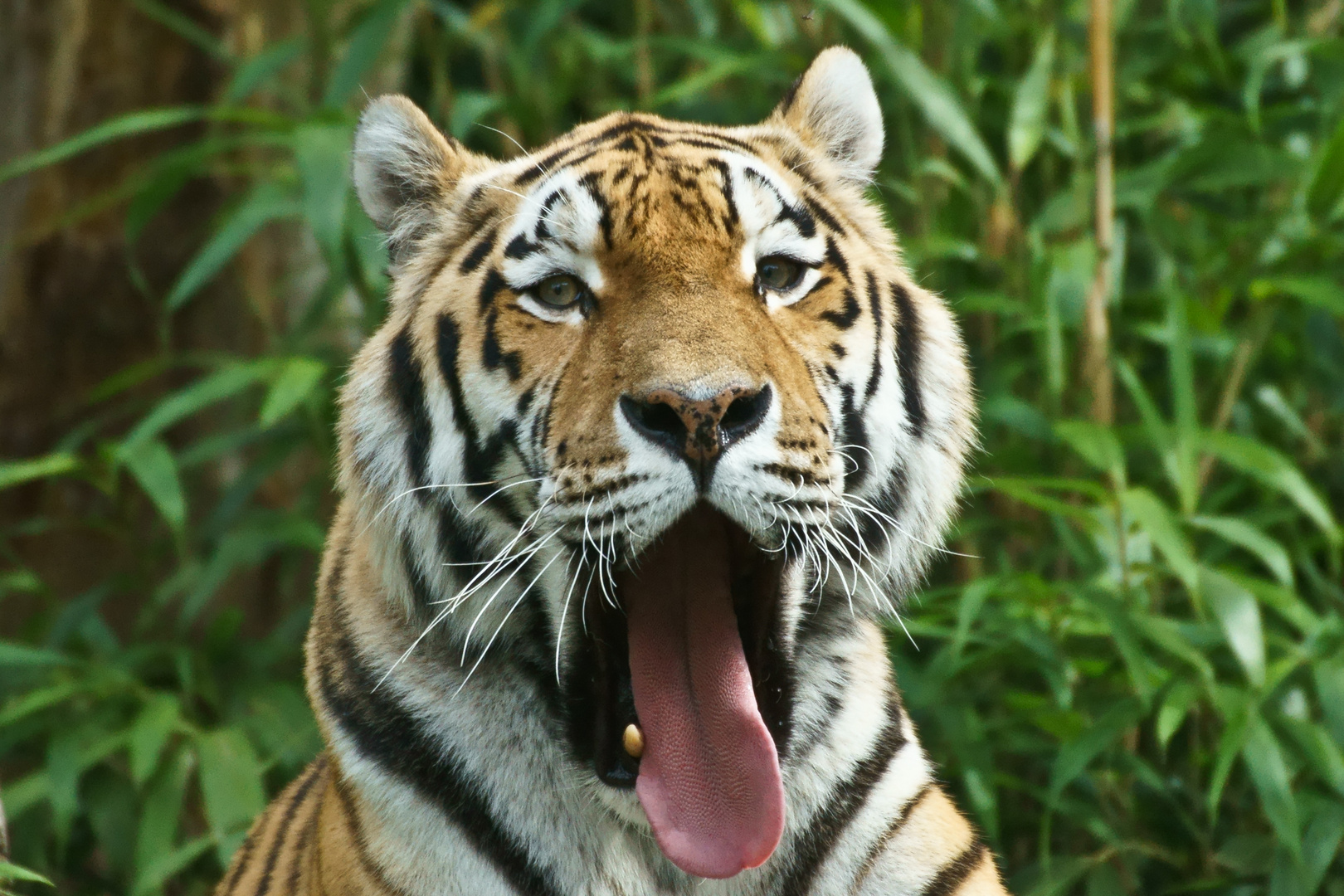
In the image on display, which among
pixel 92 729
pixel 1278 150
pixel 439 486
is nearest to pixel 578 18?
pixel 1278 150

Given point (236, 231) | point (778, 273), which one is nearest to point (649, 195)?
point (778, 273)

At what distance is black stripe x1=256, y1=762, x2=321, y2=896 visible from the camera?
1783 mm

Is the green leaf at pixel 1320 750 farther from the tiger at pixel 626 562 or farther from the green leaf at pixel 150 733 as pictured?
the green leaf at pixel 150 733

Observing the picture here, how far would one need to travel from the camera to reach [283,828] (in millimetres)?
1828

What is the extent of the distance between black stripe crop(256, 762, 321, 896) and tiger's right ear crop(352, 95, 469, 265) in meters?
0.64

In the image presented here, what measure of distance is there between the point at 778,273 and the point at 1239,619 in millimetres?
935

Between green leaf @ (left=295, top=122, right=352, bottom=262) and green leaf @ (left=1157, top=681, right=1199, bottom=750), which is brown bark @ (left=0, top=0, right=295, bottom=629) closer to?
green leaf @ (left=295, top=122, right=352, bottom=262)

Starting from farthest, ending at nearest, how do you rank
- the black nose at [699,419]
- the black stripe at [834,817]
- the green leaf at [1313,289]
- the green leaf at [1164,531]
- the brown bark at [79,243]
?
the brown bark at [79,243]
the green leaf at [1313,289]
the green leaf at [1164,531]
the black stripe at [834,817]
the black nose at [699,419]

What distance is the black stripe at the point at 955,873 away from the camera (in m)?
1.52

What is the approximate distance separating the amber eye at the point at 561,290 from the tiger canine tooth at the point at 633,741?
0.42m

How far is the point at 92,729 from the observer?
7.81 ft

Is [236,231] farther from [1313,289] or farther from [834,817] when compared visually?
[1313,289]

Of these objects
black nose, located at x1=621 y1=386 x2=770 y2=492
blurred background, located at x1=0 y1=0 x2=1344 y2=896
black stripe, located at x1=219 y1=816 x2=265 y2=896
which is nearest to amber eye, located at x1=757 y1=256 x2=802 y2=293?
black nose, located at x1=621 y1=386 x2=770 y2=492

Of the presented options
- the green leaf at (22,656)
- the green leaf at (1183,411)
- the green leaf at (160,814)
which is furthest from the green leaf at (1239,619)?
the green leaf at (22,656)
